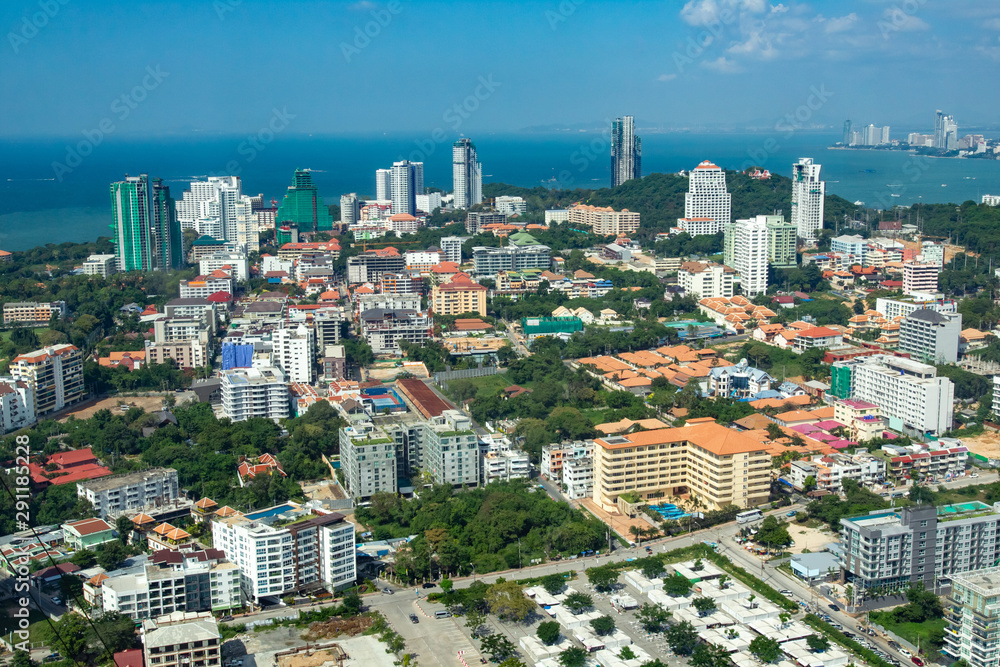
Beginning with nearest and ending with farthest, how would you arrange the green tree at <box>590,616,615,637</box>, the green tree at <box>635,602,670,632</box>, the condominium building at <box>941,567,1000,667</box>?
1. the condominium building at <box>941,567,1000,667</box>
2. the green tree at <box>590,616,615,637</box>
3. the green tree at <box>635,602,670,632</box>

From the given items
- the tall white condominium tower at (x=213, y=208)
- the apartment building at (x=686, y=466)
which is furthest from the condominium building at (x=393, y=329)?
the tall white condominium tower at (x=213, y=208)

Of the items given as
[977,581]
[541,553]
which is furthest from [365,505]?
[977,581]

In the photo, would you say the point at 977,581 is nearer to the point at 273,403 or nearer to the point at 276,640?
the point at 276,640

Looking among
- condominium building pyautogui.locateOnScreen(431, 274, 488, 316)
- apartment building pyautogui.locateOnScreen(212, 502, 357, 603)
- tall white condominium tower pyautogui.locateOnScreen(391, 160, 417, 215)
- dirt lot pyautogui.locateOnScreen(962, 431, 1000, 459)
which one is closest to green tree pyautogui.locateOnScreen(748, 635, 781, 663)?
apartment building pyautogui.locateOnScreen(212, 502, 357, 603)

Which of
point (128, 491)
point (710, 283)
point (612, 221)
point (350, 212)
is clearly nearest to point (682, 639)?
point (128, 491)

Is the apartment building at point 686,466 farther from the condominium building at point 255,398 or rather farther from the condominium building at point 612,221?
the condominium building at point 612,221

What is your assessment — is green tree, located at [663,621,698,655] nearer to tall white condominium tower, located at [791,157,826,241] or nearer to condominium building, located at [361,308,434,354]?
condominium building, located at [361,308,434,354]
